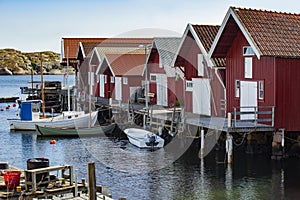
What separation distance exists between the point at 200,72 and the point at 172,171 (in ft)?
30.2

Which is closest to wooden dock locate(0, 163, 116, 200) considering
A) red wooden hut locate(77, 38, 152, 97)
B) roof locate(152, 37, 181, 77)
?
roof locate(152, 37, 181, 77)

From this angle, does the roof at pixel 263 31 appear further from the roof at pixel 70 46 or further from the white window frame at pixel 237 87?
the roof at pixel 70 46

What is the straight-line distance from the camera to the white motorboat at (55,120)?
43625 mm

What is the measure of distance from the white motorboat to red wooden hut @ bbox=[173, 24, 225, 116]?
9132mm

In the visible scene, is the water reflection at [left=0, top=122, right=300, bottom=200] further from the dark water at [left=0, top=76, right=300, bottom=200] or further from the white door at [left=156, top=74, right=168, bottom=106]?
the white door at [left=156, top=74, right=168, bottom=106]

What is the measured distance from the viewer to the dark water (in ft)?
77.8

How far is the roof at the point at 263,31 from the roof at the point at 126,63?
55.4ft

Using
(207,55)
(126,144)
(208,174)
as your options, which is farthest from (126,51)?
(208,174)

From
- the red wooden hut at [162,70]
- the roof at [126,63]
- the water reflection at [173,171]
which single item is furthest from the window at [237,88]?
the roof at [126,63]

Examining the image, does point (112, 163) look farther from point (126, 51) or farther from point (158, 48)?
point (126, 51)

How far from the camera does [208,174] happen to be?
27.0 meters

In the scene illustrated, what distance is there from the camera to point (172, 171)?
92.1ft

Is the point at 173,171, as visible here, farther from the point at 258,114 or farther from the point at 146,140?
the point at 146,140

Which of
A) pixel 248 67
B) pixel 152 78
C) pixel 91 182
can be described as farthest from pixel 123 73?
pixel 91 182
